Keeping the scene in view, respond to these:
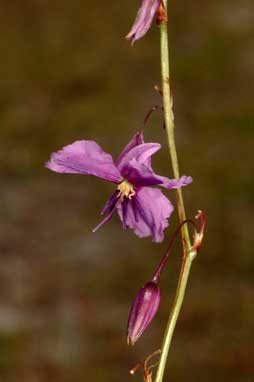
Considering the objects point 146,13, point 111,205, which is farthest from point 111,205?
point 146,13

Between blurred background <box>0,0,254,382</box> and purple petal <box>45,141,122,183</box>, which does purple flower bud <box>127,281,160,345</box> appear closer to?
purple petal <box>45,141,122,183</box>

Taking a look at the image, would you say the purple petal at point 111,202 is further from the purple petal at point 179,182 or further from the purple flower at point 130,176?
the purple petal at point 179,182

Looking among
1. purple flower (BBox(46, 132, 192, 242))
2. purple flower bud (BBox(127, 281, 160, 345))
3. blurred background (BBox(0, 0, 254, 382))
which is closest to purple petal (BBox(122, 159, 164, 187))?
purple flower (BBox(46, 132, 192, 242))

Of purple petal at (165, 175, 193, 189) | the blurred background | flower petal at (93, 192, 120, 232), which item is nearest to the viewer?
purple petal at (165, 175, 193, 189)

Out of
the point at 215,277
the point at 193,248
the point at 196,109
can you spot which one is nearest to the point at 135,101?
the point at 196,109

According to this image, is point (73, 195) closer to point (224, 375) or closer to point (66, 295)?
point (66, 295)

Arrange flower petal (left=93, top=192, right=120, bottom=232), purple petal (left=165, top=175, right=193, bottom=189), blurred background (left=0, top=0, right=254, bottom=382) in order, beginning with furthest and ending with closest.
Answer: blurred background (left=0, top=0, right=254, bottom=382), flower petal (left=93, top=192, right=120, bottom=232), purple petal (left=165, top=175, right=193, bottom=189)

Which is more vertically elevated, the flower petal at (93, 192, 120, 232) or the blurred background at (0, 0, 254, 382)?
the blurred background at (0, 0, 254, 382)

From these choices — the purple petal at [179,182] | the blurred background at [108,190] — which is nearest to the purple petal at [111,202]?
the purple petal at [179,182]
